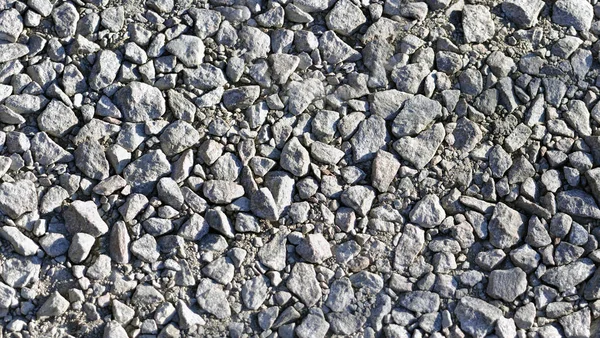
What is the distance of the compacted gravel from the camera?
13.4 ft

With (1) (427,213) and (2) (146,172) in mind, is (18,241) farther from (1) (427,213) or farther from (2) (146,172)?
(1) (427,213)

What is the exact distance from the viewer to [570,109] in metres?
4.51

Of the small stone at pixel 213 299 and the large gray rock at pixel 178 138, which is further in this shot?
the large gray rock at pixel 178 138

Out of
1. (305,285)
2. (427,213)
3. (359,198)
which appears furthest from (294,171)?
(427,213)

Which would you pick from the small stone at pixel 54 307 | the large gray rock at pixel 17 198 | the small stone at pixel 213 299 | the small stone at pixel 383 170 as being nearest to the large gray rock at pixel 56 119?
the large gray rock at pixel 17 198

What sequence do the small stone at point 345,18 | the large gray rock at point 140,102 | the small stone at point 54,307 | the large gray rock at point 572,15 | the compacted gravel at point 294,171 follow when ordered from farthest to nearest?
the large gray rock at point 572,15 → the small stone at point 345,18 → the large gray rock at point 140,102 → the compacted gravel at point 294,171 → the small stone at point 54,307

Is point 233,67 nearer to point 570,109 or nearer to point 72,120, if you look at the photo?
point 72,120

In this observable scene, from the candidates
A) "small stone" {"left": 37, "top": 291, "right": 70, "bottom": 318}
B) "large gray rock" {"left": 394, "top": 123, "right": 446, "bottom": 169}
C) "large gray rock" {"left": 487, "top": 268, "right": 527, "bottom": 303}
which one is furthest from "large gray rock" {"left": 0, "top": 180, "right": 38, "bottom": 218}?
"large gray rock" {"left": 487, "top": 268, "right": 527, "bottom": 303}

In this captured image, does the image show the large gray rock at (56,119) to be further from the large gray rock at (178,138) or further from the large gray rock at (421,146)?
the large gray rock at (421,146)

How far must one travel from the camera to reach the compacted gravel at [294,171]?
13.4 feet

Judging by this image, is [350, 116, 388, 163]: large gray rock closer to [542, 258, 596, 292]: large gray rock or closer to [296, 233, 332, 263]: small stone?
[296, 233, 332, 263]: small stone

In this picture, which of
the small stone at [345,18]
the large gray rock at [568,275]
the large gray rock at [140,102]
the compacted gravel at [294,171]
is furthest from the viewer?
the small stone at [345,18]

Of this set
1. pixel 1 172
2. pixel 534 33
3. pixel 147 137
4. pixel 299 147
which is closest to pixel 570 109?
pixel 534 33

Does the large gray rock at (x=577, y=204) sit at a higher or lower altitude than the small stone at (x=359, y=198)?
higher
